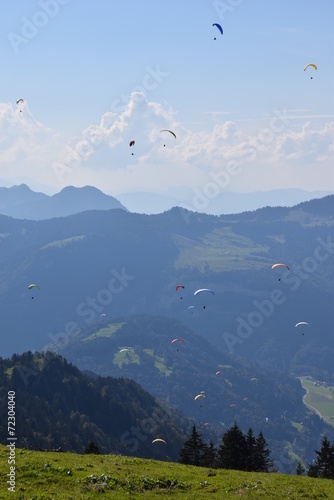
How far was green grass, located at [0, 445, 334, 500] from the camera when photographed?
114ft

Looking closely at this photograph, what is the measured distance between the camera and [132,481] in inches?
1470

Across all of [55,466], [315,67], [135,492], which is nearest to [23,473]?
[55,466]

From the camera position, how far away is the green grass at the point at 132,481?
34.8 meters

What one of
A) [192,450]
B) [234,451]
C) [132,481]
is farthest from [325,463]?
[132,481]

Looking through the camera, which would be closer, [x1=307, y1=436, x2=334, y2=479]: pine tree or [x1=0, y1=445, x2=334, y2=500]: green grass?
[x1=0, y1=445, x2=334, y2=500]: green grass

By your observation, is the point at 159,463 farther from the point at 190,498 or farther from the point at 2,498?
the point at 2,498

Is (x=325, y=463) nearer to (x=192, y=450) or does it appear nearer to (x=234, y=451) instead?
(x=234, y=451)

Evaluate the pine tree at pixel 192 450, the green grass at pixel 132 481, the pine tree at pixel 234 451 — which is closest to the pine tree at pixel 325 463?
the pine tree at pixel 234 451

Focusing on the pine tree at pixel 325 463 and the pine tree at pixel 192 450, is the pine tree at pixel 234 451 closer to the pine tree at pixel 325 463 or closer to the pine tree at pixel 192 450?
the pine tree at pixel 192 450

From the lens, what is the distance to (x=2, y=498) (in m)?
31.7

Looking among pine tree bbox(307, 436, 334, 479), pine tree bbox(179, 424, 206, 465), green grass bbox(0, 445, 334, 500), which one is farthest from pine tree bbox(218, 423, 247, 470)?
green grass bbox(0, 445, 334, 500)

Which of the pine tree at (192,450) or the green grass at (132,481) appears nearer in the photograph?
the green grass at (132,481)

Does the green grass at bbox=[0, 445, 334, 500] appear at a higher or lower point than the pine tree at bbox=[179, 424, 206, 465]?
lower

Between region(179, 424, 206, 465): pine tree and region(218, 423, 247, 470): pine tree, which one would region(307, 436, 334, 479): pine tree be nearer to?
region(218, 423, 247, 470): pine tree
